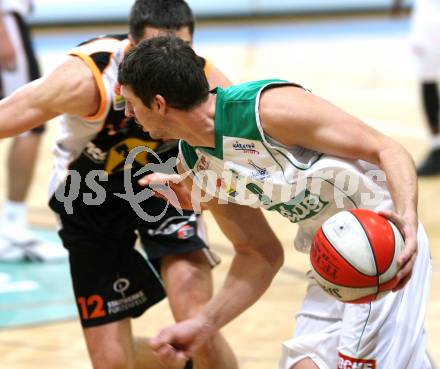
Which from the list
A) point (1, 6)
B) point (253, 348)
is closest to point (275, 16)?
point (1, 6)

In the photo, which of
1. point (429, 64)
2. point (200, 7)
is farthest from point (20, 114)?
point (200, 7)

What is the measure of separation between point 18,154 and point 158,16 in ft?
8.53

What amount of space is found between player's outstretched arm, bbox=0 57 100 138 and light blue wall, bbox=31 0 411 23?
12.7 meters

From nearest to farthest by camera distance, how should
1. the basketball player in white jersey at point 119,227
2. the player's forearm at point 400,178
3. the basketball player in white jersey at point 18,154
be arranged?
the player's forearm at point 400,178, the basketball player in white jersey at point 119,227, the basketball player in white jersey at point 18,154

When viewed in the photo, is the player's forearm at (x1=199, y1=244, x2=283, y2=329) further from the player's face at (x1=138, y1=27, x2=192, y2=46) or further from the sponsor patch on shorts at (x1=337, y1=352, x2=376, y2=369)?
the player's face at (x1=138, y1=27, x2=192, y2=46)

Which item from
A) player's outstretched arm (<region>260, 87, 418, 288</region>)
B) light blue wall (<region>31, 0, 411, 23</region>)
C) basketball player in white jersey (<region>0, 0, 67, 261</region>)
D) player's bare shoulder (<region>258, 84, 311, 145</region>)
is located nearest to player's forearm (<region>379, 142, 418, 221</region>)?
player's outstretched arm (<region>260, 87, 418, 288</region>)

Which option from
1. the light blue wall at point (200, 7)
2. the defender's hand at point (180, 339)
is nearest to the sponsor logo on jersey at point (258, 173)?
the defender's hand at point (180, 339)

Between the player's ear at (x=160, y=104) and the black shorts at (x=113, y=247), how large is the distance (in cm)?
104

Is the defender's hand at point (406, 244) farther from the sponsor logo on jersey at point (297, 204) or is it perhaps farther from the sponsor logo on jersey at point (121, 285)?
the sponsor logo on jersey at point (121, 285)

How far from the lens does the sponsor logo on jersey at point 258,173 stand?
11.0 ft

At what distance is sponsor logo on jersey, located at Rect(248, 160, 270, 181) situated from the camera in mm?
3343

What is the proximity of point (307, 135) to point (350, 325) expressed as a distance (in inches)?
29.0

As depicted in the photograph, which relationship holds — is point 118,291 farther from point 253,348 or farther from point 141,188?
point 253,348

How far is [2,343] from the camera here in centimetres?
506
